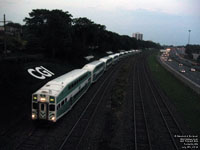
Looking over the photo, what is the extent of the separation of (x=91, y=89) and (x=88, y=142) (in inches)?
706

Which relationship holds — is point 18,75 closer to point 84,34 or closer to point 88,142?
point 88,142

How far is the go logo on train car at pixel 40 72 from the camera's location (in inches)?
1248

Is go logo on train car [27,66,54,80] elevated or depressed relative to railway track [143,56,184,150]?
elevated

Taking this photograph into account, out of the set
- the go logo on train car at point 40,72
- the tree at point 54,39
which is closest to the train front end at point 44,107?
the go logo on train car at point 40,72

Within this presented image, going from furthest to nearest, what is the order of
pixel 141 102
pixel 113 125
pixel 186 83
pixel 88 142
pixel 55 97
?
pixel 186 83 < pixel 141 102 < pixel 113 125 < pixel 55 97 < pixel 88 142

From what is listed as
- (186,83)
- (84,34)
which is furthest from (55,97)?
(84,34)

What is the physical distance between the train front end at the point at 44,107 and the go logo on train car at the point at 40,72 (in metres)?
15.2

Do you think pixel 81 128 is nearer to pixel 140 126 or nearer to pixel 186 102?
pixel 140 126

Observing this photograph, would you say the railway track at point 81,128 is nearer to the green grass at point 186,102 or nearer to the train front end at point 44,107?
the train front end at point 44,107

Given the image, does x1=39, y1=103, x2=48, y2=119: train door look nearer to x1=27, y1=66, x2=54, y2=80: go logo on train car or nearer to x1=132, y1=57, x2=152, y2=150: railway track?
x1=132, y1=57, x2=152, y2=150: railway track

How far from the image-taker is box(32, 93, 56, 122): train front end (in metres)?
16.7

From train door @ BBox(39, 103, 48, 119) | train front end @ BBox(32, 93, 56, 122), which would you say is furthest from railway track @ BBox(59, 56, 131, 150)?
train door @ BBox(39, 103, 48, 119)

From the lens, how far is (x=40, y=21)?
81.6 meters

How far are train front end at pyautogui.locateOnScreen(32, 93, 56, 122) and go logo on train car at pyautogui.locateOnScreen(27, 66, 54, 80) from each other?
15.2 m
